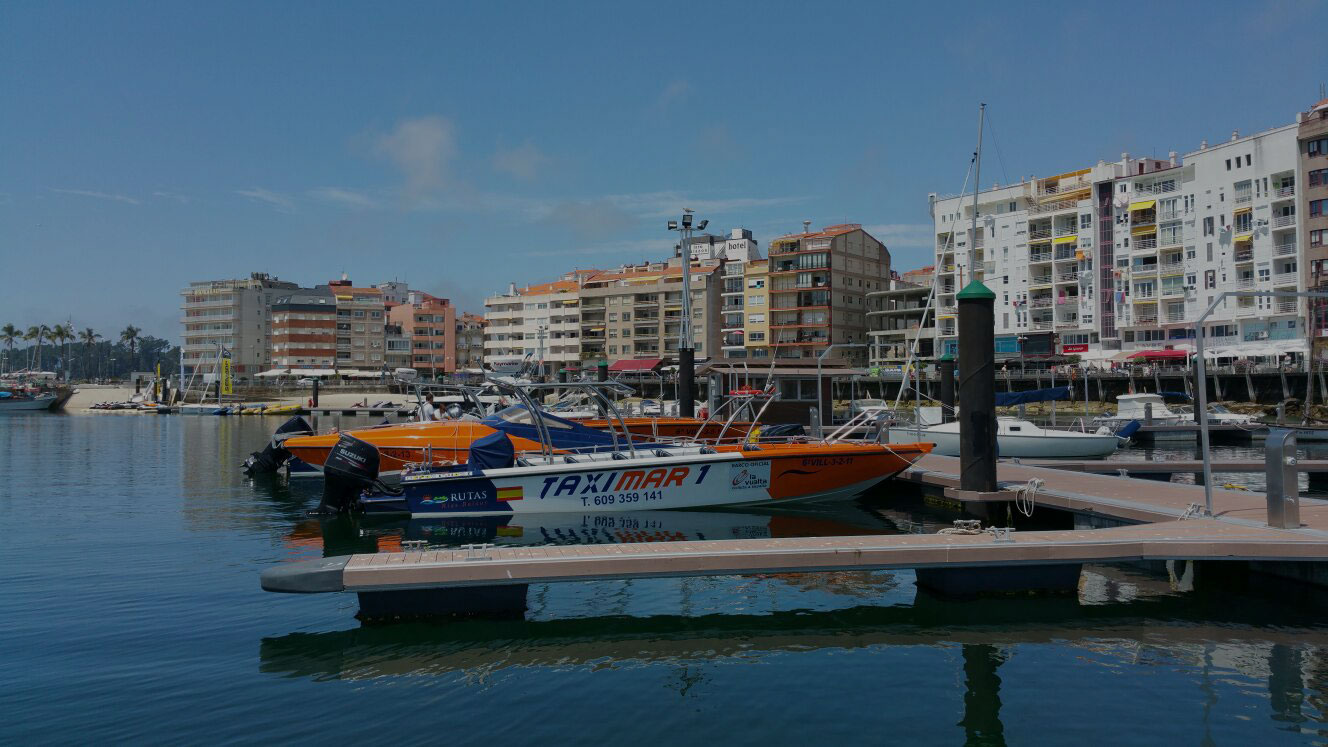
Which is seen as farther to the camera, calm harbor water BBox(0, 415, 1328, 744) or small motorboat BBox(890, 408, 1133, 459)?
small motorboat BBox(890, 408, 1133, 459)

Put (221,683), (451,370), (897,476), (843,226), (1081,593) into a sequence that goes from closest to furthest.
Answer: (221,683)
(1081,593)
(897,476)
(843,226)
(451,370)

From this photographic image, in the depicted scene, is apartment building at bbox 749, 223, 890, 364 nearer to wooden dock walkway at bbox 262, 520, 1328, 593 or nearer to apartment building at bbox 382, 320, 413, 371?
apartment building at bbox 382, 320, 413, 371

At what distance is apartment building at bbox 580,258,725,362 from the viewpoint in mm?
100500

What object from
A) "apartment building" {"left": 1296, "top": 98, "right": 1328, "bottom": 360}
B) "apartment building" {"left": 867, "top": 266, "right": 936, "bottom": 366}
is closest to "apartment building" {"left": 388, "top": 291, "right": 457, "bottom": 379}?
"apartment building" {"left": 867, "top": 266, "right": 936, "bottom": 366}

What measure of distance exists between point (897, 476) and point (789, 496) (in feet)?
12.0

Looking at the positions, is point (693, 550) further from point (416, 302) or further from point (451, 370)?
point (416, 302)

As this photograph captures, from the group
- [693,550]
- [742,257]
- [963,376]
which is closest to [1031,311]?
[742,257]

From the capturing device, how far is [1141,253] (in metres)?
73.3

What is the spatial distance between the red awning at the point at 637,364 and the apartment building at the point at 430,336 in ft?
106

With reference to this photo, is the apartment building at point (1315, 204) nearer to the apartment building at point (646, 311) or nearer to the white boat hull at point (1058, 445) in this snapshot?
the white boat hull at point (1058, 445)

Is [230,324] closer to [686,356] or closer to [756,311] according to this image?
[756,311]

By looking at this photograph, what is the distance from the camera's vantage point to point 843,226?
314ft

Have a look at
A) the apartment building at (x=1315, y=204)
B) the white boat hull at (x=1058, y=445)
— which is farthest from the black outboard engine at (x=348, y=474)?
the apartment building at (x=1315, y=204)

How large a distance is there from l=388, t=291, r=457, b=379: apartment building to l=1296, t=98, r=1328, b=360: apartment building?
9418 centimetres
